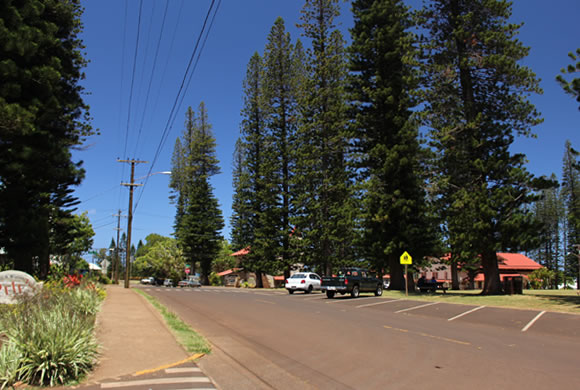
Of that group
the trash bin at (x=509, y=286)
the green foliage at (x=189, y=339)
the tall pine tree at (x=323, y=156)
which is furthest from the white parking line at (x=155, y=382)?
the tall pine tree at (x=323, y=156)

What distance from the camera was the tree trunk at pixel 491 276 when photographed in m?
25.5

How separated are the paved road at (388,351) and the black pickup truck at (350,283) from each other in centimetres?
915

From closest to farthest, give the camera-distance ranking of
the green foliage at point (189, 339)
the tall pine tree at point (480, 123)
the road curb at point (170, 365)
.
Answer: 1. the road curb at point (170, 365)
2. the green foliage at point (189, 339)
3. the tall pine tree at point (480, 123)

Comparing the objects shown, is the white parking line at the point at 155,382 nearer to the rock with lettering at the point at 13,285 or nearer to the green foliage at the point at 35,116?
the rock with lettering at the point at 13,285

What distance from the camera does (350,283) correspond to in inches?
981

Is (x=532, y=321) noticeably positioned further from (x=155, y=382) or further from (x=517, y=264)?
(x=517, y=264)

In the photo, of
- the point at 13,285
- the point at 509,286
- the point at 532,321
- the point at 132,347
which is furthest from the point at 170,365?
the point at 509,286

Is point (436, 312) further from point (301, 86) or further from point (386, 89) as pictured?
point (301, 86)

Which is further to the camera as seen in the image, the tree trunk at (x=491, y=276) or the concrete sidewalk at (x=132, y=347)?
the tree trunk at (x=491, y=276)

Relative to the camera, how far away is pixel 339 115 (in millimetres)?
38438

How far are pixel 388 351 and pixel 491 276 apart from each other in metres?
19.8

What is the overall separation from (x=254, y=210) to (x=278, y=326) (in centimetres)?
3770

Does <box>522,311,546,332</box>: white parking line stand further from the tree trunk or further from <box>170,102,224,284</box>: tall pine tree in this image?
<box>170,102,224,284</box>: tall pine tree

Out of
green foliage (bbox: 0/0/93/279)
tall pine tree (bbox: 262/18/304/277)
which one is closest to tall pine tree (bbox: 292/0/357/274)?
tall pine tree (bbox: 262/18/304/277)
